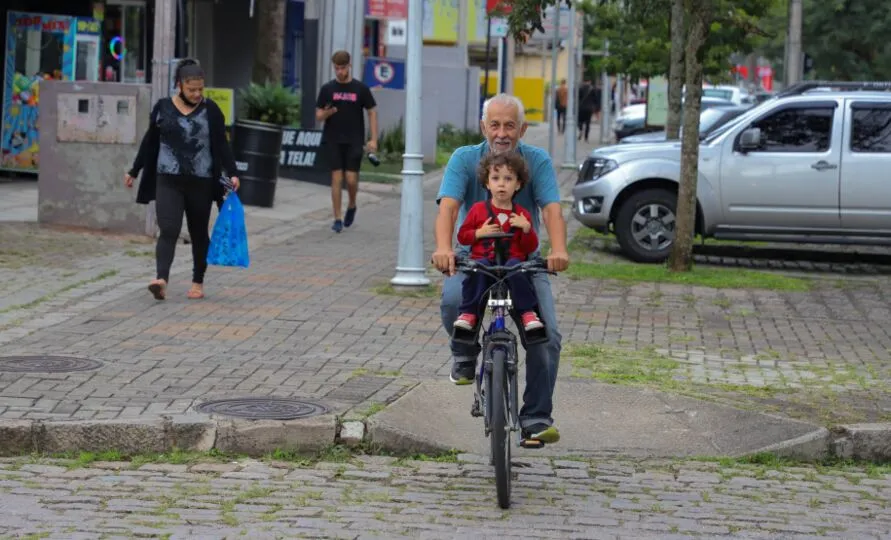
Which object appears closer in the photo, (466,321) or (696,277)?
(466,321)

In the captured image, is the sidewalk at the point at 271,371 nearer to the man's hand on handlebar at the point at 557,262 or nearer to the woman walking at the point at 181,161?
the woman walking at the point at 181,161

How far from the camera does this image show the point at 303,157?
22672 millimetres

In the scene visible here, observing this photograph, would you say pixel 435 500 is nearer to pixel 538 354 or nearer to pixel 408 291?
pixel 538 354

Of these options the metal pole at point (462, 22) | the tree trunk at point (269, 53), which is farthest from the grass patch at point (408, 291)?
the metal pole at point (462, 22)

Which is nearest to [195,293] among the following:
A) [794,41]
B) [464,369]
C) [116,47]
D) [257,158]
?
[464,369]

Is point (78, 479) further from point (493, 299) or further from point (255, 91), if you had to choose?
point (255, 91)

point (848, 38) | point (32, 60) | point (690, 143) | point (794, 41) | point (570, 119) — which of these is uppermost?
point (848, 38)

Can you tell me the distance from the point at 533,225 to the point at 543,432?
89 centimetres

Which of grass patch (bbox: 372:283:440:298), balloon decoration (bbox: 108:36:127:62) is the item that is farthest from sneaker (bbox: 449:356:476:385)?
balloon decoration (bbox: 108:36:127:62)

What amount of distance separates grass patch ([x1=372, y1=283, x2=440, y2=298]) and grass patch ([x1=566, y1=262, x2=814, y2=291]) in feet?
6.16

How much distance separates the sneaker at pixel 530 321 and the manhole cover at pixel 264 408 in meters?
1.49

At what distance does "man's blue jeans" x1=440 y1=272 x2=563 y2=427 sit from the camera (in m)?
6.43

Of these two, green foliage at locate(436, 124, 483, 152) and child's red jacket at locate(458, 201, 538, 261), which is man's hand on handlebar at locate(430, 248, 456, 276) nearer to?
child's red jacket at locate(458, 201, 538, 261)

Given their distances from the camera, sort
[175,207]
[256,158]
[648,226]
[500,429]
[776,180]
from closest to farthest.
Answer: [500,429], [175,207], [776,180], [648,226], [256,158]
